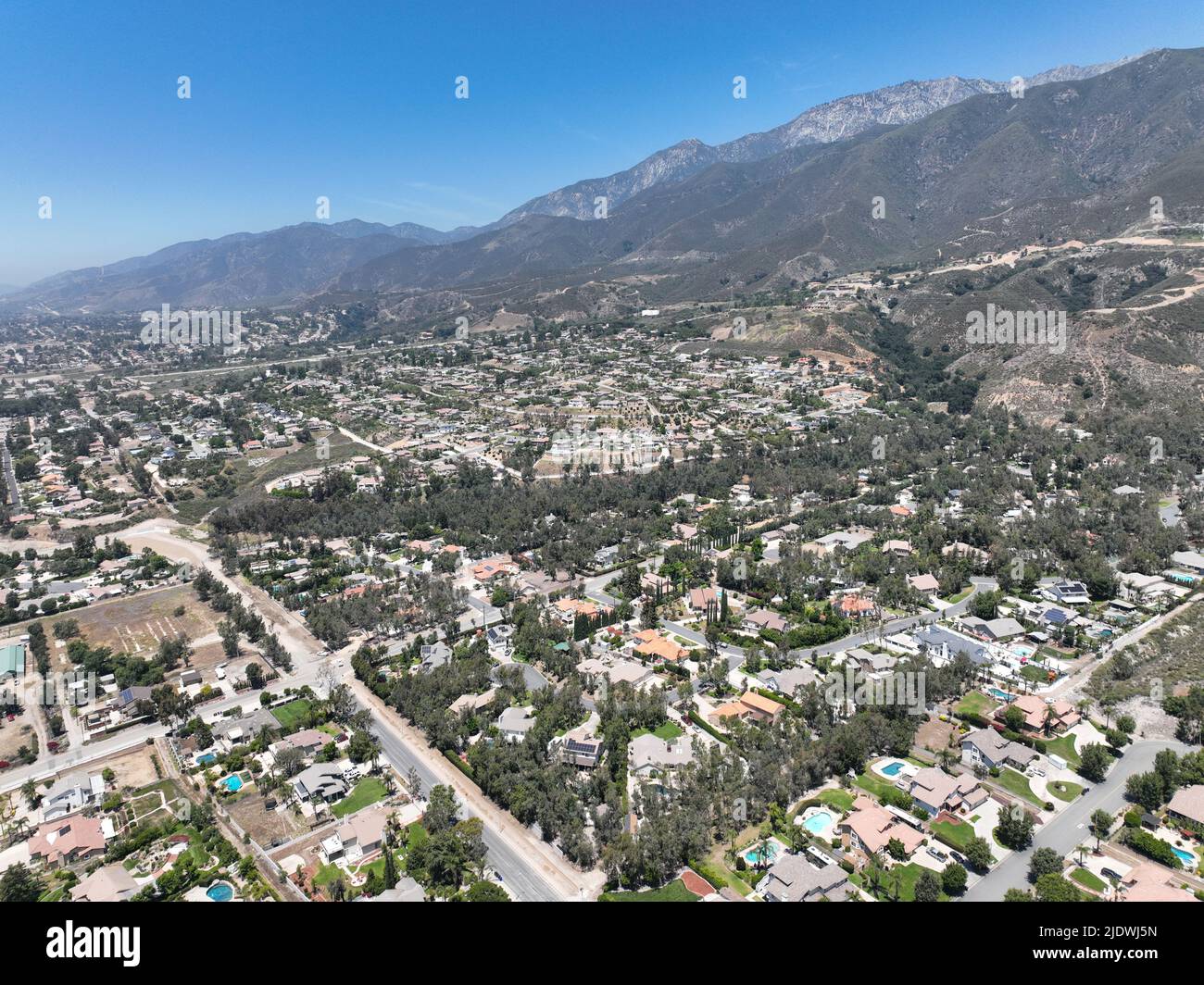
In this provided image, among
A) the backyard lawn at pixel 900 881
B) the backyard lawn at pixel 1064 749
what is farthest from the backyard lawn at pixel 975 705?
the backyard lawn at pixel 900 881

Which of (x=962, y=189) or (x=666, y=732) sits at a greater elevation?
(x=962, y=189)

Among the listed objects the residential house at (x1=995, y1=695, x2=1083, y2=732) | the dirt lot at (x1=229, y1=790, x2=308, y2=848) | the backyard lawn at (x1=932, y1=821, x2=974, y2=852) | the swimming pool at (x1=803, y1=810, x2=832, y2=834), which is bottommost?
the dirt lot at (x1=229, y1=790, x2=308, y2=848)

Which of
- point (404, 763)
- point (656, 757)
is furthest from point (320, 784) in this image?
point (656, 757)

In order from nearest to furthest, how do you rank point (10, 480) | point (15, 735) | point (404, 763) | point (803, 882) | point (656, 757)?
1. point (803, 882)
2. point (656, 757)
3. point (404, 763)
4. point (15, 735)
5. point (10, 480)

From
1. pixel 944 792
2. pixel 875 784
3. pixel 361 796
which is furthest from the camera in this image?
pixel 361 796

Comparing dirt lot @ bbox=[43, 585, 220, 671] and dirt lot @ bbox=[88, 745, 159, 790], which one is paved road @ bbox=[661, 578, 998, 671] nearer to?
dirt lot @ bbox=[88, 745, 159, 790]

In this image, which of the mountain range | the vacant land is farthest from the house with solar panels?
the mountain range

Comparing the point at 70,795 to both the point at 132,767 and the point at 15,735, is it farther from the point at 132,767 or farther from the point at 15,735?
the point at 15,735
